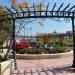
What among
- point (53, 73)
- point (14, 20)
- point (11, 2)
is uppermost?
point (11, 2)

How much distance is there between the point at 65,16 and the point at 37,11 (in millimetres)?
1733

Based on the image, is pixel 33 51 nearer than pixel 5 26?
No

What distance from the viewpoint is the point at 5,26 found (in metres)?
17.0

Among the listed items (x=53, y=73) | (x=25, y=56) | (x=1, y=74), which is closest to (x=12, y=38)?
(x=53, y=73)

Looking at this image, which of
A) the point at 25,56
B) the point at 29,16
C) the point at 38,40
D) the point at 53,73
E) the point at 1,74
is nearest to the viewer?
the point at 1,74

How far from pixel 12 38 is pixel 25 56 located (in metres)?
6.74

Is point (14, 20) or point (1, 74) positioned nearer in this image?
point (1, 74)

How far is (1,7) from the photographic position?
1462 cm

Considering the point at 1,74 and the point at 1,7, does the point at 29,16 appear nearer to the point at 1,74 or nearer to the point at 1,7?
the point at 1,7

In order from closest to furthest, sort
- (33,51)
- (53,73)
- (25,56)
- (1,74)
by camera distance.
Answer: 1. (1,74)
2. (53,73)
3. (25,56)
4. (33,51)

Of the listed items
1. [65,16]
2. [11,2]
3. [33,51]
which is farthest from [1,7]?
[33,51]

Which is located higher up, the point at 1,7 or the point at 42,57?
the point at 1,7

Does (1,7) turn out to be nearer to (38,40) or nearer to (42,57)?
(42,57)

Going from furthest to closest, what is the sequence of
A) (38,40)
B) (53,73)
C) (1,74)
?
(38,40) → (53,73) → (1,74)
